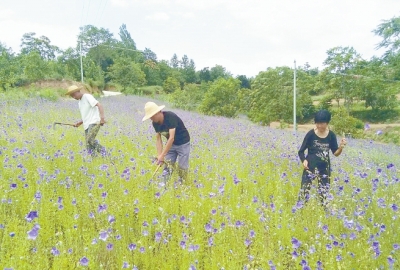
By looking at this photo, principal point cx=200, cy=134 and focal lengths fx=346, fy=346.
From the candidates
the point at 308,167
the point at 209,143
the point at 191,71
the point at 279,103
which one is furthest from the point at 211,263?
the point at 191,71

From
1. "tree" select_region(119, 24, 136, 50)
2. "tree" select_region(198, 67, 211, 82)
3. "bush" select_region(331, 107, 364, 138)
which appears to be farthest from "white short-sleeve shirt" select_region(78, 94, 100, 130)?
"tree" select_region(119, 24, 136, 50)

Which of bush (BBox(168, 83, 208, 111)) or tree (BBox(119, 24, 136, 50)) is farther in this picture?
tree (BBox(119, 24, 136, 50))

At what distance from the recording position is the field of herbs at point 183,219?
2.58 meters

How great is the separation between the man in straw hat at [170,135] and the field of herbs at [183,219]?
0.24 meters

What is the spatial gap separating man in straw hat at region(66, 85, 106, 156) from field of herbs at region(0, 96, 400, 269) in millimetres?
355

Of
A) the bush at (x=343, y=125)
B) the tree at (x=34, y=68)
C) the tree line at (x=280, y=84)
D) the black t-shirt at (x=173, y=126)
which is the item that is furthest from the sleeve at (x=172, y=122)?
the tree at (x=34, y=68)

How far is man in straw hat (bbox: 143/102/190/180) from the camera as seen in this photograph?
14.5 ft

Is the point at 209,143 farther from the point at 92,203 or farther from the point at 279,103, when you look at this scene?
the point at 279,103

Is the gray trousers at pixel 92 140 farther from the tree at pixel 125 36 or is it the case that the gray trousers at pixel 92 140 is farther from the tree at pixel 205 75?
the tree at pixel 125 36

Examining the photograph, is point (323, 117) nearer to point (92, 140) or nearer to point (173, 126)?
point (173, 126)

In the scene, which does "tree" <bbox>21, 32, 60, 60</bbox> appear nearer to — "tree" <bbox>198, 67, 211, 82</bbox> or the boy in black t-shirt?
"tree" <bbox>198, 67, 211, 82</bbox>

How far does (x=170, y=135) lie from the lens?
4.50 m

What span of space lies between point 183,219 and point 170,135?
5.51 feet

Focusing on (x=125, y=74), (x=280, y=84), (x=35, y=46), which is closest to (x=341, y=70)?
(x=280, y=84)
